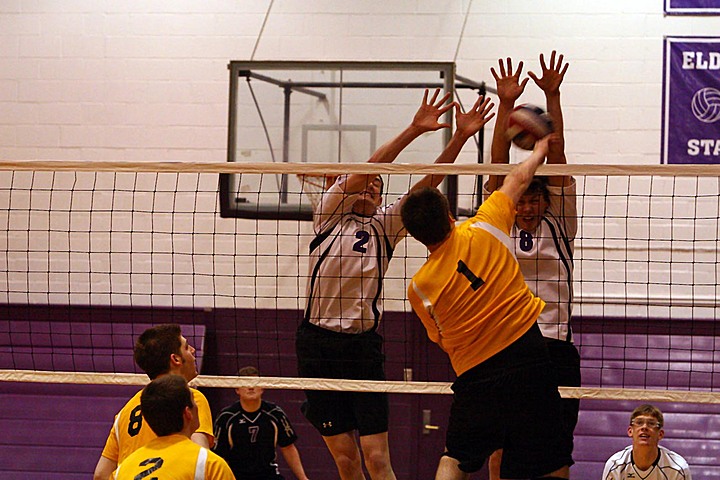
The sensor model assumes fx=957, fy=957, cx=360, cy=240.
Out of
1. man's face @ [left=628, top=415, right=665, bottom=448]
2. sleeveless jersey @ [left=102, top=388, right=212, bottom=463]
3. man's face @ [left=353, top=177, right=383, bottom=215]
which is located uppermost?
man's face @ [left=353, top=177, right=383, bottom=215]

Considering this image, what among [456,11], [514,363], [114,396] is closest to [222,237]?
[114,396]

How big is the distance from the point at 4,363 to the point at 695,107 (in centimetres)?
821

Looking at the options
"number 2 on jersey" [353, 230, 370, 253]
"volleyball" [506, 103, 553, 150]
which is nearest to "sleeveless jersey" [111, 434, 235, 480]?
"number 2 on jersey" [353, 230, 370, 253]

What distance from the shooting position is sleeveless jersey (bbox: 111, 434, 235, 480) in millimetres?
4340

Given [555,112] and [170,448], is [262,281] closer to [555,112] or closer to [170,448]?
[555,112]

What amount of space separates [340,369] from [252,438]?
3167mm

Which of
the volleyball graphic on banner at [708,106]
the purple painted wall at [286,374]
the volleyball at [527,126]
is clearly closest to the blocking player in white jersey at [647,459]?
the purple painted wall at [286,374]

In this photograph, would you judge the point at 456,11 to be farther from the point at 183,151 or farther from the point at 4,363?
the point at 4,363

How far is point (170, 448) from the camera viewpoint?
14.6ft

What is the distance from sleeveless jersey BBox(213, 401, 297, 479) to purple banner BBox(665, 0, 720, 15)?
20.8 feet

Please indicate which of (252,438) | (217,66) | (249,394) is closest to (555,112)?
(249,394)

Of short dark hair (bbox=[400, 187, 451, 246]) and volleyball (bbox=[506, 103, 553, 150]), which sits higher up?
volleyball (bbox=[506, 103, 553, 150])

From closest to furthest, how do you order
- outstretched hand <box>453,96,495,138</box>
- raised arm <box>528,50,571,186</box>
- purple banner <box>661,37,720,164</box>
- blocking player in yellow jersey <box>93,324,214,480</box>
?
blocking player in yellow jersey <box>93,324,214,480</box> < raised arm <box>528,50,571,186</box> < outstretched hand <box>453,96,495,138</box> < purple banner <box>661,37,720,164</box>

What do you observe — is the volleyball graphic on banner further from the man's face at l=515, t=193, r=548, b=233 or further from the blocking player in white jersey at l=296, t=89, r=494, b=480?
the man's face at l=515, t=193, r=548, b=233
